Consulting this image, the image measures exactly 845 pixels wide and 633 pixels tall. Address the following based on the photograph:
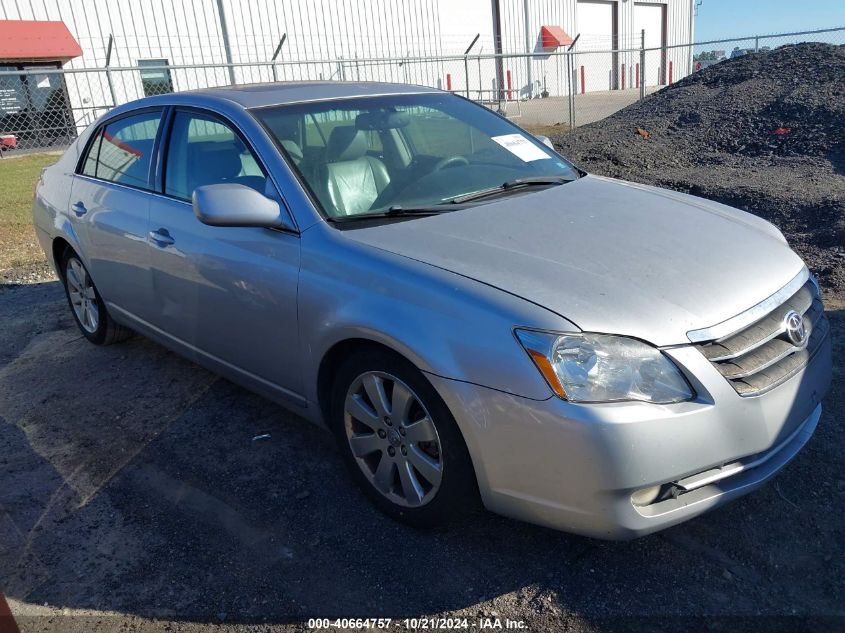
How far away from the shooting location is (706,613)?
238 centimetres

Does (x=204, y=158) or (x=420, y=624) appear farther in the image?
(x=204, y=158)

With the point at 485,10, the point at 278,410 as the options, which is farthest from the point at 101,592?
the point at 485,10

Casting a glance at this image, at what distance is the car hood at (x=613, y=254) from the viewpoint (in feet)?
7.79

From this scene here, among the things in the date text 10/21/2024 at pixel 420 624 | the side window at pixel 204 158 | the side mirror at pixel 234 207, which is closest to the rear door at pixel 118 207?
the side window at pixel 204 158

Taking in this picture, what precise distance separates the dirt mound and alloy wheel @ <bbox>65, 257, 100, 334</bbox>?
5122 mm

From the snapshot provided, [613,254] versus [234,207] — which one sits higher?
[234,207]

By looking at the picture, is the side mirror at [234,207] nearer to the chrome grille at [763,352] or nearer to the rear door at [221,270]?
the rear door at [221,270]

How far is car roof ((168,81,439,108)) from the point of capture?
12.0 feet

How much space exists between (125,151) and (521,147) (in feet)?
7.79

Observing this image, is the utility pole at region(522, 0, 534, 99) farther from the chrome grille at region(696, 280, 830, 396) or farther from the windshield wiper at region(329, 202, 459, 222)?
the chrome grille at region(696, 280, 830, 396)

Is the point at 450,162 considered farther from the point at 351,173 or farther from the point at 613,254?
the point at 613,254

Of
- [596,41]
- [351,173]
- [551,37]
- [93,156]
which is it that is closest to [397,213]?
[351,173]

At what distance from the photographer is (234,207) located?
298 centimetres

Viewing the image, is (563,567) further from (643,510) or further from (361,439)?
(361,439)
